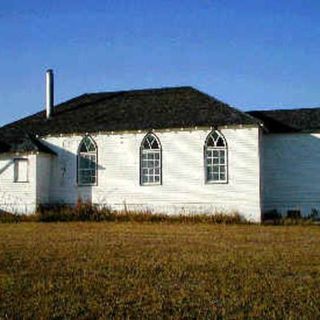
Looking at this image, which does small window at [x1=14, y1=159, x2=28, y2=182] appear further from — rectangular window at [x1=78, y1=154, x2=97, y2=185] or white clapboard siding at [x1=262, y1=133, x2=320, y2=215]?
white clapboard siding at [x1=262, y1=133, x2=320, y2=215]

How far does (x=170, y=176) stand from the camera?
107 feet

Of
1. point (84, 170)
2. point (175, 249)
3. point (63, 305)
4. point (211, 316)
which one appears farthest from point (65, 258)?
point (84, 170)

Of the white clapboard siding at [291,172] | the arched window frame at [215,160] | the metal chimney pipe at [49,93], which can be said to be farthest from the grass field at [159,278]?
the metal chimney pipe at [49,93]

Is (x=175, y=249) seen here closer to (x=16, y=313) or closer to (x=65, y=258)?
(x=65, y=258)

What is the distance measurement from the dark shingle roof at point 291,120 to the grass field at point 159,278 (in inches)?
544

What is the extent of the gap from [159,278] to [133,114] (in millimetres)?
22981

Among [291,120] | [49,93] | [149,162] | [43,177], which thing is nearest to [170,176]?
[149,162]

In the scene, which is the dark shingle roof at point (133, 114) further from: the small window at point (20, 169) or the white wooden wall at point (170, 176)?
the small window at point (20, 169)

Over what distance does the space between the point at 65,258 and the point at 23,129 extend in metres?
22.2

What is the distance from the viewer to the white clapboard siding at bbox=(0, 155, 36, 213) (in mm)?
33969

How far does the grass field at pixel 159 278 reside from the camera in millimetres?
9516

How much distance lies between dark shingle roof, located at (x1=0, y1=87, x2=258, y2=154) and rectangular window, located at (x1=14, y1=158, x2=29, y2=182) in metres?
1.38

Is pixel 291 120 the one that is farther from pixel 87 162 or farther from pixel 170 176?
pixel 87 162

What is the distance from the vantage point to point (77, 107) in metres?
37.6
